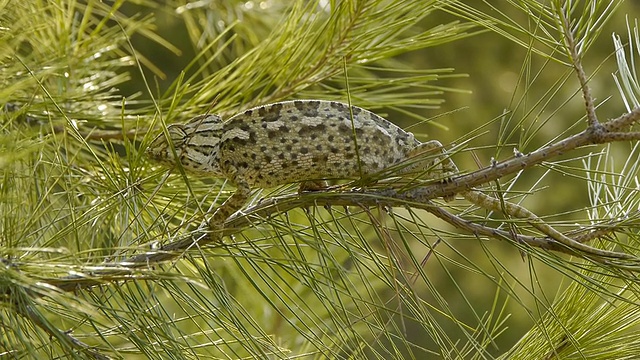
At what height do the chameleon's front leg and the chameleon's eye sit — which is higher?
the chameleon's eye

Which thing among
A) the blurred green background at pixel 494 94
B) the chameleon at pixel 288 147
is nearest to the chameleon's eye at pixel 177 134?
the chameleon at pixel 288 147

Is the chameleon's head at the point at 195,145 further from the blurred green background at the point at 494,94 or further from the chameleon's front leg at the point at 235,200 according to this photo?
the blurred green background at the point at 494,94

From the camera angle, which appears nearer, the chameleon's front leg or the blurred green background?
the chameleon's front leg

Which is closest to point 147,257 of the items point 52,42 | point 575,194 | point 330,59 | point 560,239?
point 560,239

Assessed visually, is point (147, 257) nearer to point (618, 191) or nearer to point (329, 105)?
point (329, 105)

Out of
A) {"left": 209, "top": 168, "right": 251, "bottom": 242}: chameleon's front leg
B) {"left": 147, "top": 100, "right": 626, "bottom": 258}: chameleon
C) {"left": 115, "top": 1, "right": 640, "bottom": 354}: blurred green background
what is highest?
{"left": 147, "top": 100, "right": 626, "bottom": 258}: chameleon

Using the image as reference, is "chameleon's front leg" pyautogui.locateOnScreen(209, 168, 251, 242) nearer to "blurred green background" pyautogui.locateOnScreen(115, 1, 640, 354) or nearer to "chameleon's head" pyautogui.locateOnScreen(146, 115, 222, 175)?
"chameleon's head" pyautogui.locateOnScreen(146, 115, 222, 175)

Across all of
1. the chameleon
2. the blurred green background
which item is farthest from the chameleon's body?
the blurred green background

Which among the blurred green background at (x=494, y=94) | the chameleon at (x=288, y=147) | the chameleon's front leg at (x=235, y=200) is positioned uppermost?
the chameleon at (x=288, y=147)
